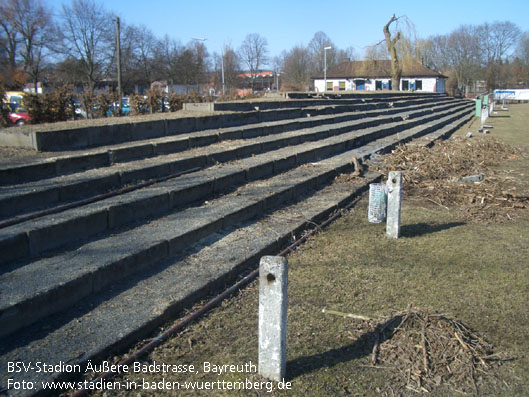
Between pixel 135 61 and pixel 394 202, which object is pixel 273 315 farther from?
pixel 135 61

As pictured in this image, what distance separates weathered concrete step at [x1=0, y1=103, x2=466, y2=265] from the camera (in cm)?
407

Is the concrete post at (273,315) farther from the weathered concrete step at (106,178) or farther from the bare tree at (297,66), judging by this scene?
the bare tree at (297,66)

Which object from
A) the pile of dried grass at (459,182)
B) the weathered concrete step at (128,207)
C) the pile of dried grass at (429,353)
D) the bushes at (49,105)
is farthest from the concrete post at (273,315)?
the bushes at (49,105)

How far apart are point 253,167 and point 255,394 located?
5049 millimetres

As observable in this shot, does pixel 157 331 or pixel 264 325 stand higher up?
pixel 264 325

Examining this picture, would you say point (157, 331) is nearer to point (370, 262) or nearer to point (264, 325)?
point (264, 325)

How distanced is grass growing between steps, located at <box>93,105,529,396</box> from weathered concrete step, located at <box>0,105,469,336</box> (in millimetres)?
931

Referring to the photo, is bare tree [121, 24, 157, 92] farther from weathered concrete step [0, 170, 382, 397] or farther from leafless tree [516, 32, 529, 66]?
leafless tree [516, 32, 529, 66]

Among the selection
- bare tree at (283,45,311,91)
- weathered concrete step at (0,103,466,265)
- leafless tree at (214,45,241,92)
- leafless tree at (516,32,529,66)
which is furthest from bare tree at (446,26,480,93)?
weathered concrete step at (0,103,466,265)

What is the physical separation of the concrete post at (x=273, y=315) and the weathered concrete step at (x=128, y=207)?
2.38 meters

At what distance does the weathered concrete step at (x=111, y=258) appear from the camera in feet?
→ 11.2

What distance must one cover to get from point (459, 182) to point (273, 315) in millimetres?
7234

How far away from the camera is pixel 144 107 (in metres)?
12.3

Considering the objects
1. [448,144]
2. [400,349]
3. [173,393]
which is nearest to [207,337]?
[173,393]
